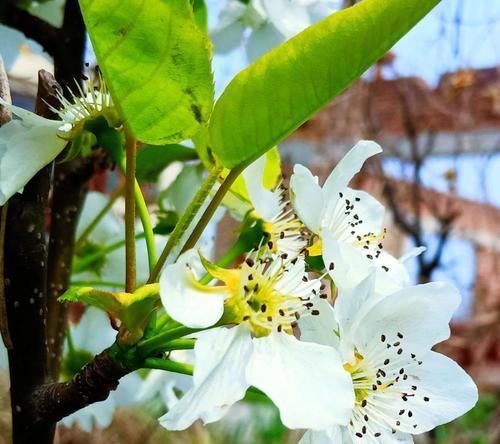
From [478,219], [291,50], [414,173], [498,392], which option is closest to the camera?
[291,50]

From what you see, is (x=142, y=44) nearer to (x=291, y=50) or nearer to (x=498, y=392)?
(x=291, y=50)

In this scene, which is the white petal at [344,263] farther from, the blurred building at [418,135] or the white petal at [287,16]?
the blurred building at [418,135]

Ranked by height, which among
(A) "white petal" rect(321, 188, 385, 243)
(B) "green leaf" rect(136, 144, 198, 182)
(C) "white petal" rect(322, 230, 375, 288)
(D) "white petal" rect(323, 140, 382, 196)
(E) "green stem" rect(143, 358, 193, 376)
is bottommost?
(E) "green stem" rect(143, 358, 193, 376)

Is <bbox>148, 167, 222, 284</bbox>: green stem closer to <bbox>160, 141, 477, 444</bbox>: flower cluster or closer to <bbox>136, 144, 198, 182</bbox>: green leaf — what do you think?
<bbox>160, 141, 477, 444</bbox>: flower cluster

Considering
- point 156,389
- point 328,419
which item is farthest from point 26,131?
point 156,389

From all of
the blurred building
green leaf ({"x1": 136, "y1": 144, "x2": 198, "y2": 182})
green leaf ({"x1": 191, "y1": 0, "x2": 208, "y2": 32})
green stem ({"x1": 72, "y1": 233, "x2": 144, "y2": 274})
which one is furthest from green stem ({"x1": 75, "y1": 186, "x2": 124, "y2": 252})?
the blurred building

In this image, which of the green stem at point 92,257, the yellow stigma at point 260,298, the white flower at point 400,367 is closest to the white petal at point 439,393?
the white flower at point 400,367
